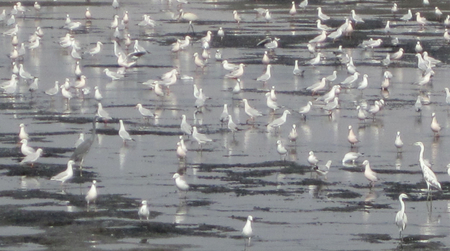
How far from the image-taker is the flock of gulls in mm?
15414

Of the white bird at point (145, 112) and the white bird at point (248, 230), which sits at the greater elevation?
the white bird at point (145, 112)

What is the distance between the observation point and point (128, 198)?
13617mm

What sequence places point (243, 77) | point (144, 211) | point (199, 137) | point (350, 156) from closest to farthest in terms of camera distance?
point (144, 211) < point (350, 156) < point (199, 137) < point (243, 77)

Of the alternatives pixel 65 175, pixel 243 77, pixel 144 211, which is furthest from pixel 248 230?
pixel 243 77

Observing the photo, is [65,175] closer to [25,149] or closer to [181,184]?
[181,184]

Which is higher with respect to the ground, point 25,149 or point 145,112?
point 145,112

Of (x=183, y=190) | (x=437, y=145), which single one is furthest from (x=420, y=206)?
(x=437, y=145)

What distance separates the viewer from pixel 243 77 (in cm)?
2638

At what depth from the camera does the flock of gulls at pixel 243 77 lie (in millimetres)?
15414

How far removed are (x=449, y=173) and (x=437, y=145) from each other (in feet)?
11.8

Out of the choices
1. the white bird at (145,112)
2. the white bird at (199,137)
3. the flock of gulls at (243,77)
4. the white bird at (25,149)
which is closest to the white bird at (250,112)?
the flock of gulls at (243,77)

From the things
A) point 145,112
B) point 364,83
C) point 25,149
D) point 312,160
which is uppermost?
point 364,83

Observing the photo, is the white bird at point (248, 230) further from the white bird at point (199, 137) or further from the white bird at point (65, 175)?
the white bird at point (199, 137)

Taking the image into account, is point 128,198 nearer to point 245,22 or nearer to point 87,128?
point 87,128
